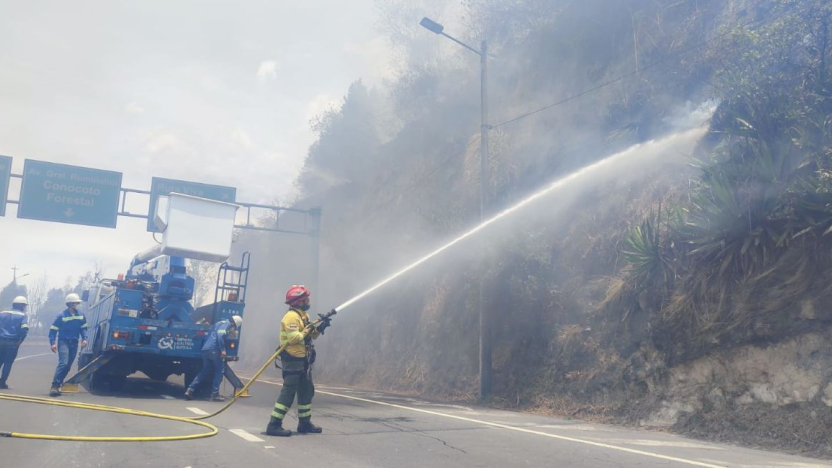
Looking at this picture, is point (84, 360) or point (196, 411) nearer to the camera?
point (196, 411)

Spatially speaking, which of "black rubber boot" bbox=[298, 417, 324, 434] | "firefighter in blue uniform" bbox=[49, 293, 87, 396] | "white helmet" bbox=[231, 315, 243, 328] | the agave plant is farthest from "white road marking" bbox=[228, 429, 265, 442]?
the agave plant

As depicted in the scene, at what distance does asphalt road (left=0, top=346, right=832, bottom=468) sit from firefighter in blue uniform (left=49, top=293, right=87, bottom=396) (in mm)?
1196

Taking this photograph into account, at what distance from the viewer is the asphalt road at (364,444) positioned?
235 inches

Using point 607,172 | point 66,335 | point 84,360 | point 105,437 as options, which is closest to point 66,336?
point 66,335

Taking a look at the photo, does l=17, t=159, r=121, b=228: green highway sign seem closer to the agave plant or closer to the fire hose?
the fire hose

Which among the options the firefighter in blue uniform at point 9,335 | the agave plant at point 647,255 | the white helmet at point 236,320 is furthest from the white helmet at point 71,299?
the agave plant at point 647,255

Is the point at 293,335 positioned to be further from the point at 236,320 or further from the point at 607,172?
the point at 607,172

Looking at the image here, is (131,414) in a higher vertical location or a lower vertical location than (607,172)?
lower

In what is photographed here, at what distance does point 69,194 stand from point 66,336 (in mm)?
11901

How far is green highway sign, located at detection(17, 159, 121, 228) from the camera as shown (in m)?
21.4

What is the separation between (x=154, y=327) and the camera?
11.9 meters

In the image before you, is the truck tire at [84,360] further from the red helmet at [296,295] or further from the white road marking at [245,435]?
the red helmet at [296,295]

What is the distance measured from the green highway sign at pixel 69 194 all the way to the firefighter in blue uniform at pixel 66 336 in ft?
36.4

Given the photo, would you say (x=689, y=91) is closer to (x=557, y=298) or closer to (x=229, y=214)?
(x=557, y=298)
